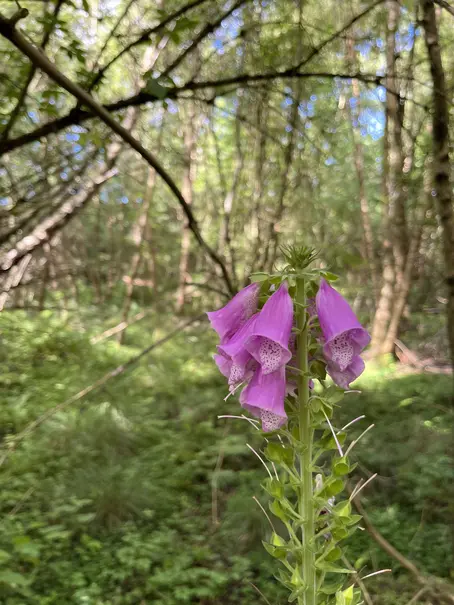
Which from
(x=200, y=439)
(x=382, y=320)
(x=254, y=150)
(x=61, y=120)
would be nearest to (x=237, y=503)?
(x=200, y=439)

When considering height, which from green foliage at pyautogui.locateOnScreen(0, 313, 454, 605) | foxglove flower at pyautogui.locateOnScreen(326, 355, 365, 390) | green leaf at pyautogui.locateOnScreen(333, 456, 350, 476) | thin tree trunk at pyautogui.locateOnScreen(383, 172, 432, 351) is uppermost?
thin tree trunk at pyautogui.locateOnScreen(383, 172, 432, 351)

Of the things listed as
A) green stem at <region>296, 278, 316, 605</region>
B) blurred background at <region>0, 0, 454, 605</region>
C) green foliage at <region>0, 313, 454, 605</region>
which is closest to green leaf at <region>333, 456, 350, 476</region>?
green stem at <region>296, 278, 316, 605</region>

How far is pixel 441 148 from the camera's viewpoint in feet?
7.81

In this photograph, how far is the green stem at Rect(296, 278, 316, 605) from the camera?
894 millimetres

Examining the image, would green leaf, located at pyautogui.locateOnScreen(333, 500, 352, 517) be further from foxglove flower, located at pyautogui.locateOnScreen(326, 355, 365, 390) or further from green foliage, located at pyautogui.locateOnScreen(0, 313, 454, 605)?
green foliage, located at pyautogui.locateOnScreen(0, 313, 454, 605)

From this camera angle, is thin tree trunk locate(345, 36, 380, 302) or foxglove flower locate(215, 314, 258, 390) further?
thin tree trunk locate(345, 36, 380, 302)

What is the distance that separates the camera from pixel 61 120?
220 centimetres

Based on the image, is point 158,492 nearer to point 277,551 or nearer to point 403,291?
point 277,551

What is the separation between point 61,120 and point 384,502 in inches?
150

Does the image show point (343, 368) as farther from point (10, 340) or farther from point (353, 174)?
point (353, 174)

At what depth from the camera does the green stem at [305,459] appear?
35.2 inches

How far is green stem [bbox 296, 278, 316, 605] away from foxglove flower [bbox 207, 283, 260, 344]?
118 millimetres

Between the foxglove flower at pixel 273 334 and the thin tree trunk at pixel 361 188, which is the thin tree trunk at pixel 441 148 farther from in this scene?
the thin tree trunk at pixel 361 188

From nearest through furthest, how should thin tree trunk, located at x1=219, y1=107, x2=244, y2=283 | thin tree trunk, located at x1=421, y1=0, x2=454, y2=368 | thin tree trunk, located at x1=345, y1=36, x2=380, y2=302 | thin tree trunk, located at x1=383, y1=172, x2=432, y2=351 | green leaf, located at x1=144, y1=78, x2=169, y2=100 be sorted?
green leaf, located at x1=144, y1=78, x2=169, y2=100, thin tree trunk, located at x1=421, y1=0, x2=454, y2=368, thin tree trunk, located at x1=219, y1=107, x2=244, y2=283, thin tree trunk, located at x1=383, y1=172, x2=432, y2=351, thin tree trunk, located at x1=345, y1=36, x2=380, y2=302
